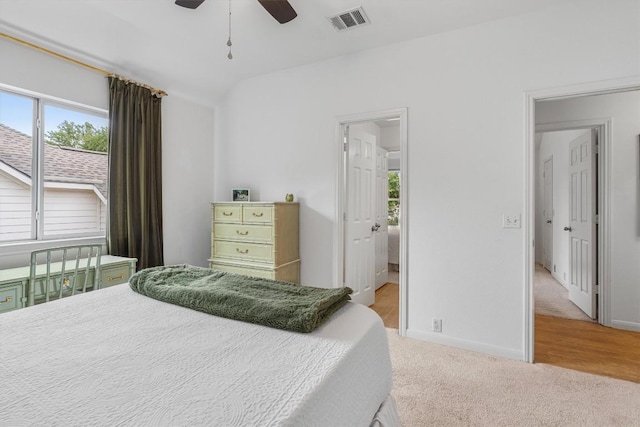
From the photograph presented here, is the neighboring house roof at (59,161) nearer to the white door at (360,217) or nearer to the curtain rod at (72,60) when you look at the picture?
the curtain rod at (72,60)

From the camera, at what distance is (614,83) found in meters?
2.21

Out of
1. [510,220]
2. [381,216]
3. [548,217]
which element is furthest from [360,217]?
[548,217]

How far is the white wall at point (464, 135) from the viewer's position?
2.33 m

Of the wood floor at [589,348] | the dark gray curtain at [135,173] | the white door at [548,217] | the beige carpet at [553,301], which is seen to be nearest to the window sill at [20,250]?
the dark gray curtain at [135,173]

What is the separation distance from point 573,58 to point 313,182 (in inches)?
93.6

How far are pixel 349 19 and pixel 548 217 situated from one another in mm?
5411

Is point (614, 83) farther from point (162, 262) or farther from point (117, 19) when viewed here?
point (162, 262)

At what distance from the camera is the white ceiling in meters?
2.32

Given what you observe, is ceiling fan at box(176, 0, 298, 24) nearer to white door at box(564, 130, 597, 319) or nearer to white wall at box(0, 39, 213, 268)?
white wall at box(0, 39, 213, 268)

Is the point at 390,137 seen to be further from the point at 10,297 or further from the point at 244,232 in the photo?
the point at 10,297

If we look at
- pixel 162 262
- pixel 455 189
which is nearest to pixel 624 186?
pixel 455 189

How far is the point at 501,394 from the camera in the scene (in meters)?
2.01

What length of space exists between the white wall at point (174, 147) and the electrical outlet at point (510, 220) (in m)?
3.29

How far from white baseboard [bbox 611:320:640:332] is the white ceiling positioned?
306 centimetres
